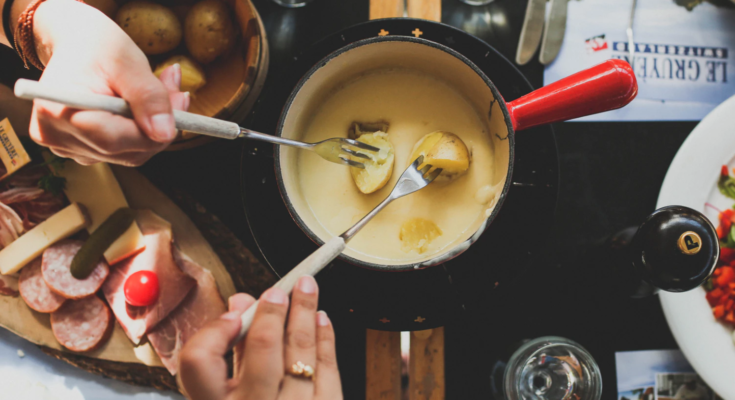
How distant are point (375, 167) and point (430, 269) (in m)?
0.25

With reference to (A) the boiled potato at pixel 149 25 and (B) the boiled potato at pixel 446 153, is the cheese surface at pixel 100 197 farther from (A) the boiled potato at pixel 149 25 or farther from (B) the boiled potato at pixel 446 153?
(B) the boiled potato at pixel 446 153

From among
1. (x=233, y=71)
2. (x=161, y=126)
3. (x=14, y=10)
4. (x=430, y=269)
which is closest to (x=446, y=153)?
(x=430, y=269)

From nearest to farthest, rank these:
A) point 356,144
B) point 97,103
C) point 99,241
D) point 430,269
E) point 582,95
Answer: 1. point 97,103
2. point 582,95
3. point 356,144
4. point 430,269
5. point 99,241

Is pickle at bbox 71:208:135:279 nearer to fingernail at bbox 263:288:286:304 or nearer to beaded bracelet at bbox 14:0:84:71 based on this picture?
beaded bracelet at bbox 14:0:84:71

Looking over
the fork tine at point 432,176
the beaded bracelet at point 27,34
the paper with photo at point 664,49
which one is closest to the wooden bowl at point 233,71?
the beaded bracelet at point 27,34

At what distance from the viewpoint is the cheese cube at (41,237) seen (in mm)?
1022

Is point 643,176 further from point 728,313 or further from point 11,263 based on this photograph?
point 11,263

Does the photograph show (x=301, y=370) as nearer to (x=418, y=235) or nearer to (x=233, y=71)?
(x=418, y=235)

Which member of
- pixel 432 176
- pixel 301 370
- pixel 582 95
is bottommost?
pixel 301 370

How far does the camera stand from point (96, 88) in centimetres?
62

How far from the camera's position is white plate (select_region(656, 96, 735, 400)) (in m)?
0.97

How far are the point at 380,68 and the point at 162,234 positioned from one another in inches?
25.4

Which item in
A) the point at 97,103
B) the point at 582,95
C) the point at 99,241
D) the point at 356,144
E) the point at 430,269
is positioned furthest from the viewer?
the point at 99,241

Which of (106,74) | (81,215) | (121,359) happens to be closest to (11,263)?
(81,215)
